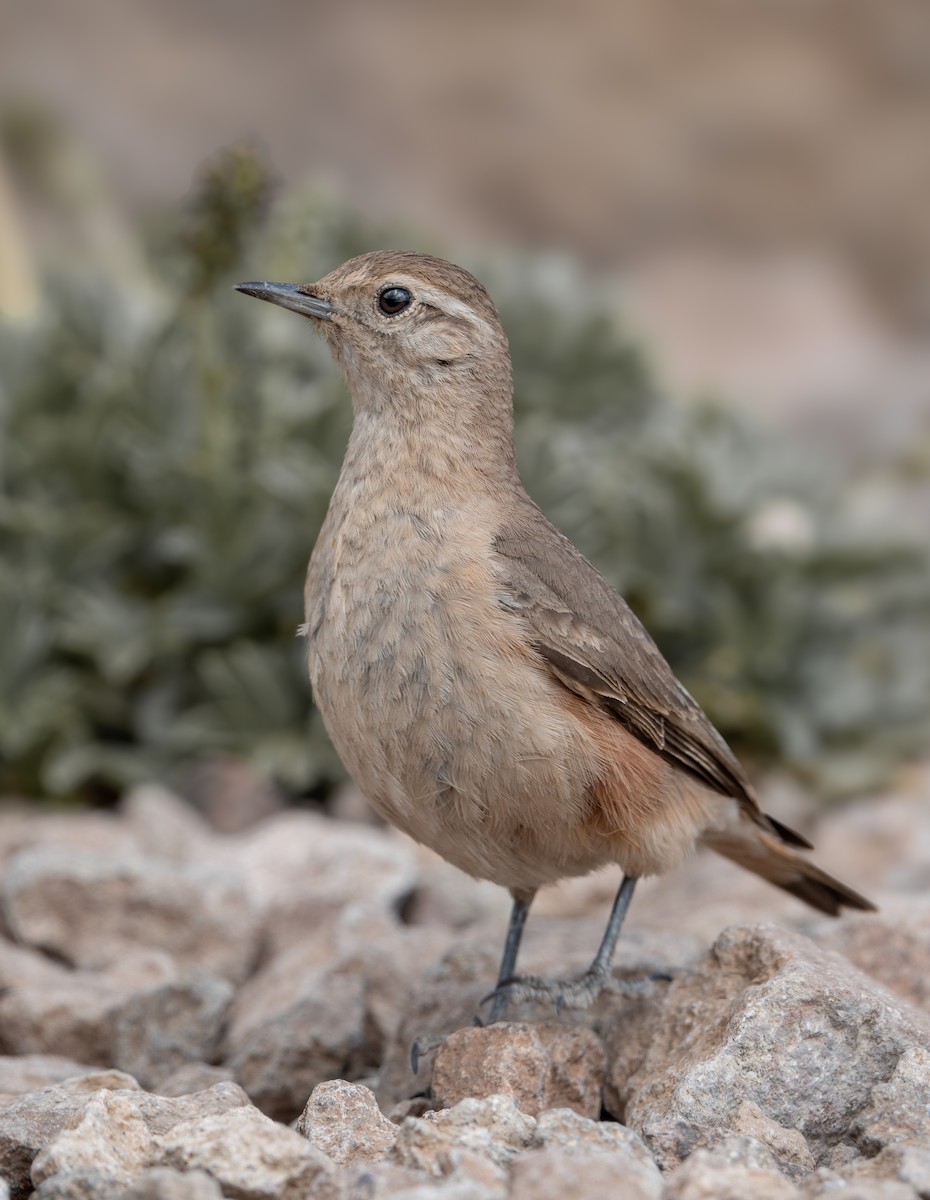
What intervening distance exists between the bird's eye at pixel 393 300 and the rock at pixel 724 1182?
283 centimetres

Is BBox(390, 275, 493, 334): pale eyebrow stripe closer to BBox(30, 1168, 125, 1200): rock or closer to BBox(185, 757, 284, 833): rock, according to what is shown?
BBox(30, 1168, 125, 1200): rock

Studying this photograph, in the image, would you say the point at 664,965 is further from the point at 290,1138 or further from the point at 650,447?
the point at 650,447

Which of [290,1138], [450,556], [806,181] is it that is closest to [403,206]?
[806,181]

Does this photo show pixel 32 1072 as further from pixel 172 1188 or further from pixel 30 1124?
pixel 172 1188

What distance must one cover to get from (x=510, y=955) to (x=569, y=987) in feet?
0.81

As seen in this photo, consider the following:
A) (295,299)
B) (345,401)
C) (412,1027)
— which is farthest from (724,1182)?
(345,401)

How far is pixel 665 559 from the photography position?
7629mm

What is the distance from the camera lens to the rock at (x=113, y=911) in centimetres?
538

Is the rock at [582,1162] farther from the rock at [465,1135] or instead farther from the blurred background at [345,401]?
the blurred background at [345,401]

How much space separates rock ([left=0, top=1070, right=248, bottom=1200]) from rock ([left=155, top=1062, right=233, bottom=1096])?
578mm

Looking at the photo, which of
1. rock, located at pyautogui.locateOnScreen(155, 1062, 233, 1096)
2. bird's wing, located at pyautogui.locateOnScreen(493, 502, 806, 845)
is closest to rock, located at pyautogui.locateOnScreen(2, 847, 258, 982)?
rock, located at pyautogui.locateOnScreen(155, 1062, 233, 1096)

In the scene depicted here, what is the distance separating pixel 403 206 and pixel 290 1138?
1205 centimetres

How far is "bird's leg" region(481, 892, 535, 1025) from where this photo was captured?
4539 millimetres

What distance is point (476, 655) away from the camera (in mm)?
4145
